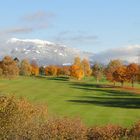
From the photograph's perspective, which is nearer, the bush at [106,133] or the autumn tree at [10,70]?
the bush at [106,133]

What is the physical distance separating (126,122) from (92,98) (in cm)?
4023

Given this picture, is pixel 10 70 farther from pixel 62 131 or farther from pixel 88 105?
pixel 62 131

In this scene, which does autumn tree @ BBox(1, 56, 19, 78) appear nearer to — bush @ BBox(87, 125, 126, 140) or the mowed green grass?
the mowed green grass

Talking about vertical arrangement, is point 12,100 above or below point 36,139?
above

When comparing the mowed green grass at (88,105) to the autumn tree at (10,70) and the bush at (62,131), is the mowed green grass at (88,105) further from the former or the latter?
the autumn tree at (10,70)

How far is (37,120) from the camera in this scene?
158 ft

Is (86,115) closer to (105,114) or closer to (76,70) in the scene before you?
(105,114)

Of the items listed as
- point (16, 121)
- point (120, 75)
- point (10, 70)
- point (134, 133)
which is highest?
point (10, 70)

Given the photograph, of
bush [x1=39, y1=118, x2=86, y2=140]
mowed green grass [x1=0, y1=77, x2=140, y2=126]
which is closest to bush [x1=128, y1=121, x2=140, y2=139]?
bush [x1=39, y1=118, x2=86, y2=140]

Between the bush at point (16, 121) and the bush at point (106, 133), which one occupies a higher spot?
the bush at point (16, 121)

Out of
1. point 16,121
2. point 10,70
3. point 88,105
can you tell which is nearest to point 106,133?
point 16,121

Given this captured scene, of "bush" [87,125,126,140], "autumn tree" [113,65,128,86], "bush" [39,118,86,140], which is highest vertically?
"autumn tree" [113,65,128,86]

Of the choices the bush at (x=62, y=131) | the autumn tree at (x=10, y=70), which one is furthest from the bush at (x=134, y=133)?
the autumn tree at (x=10, y=70)

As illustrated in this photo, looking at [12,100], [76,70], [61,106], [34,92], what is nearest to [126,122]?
[61,106]
